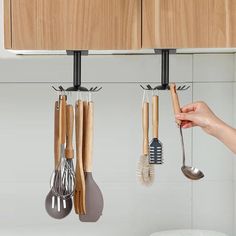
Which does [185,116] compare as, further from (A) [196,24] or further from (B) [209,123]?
(A) [196,24]

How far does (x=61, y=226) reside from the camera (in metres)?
1.72

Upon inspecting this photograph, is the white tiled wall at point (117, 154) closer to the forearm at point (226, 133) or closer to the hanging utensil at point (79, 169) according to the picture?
the hanging utensil at point (79, 169)

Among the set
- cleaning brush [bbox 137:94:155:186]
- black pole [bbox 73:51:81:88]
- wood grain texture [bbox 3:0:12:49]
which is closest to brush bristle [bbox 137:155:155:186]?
cleaning brush [bbox 137:94:155:186]

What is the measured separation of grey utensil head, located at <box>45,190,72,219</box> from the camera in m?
1.42

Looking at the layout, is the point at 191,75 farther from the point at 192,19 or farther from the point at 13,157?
the point at 13,157

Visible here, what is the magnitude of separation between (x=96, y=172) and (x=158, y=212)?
0.71 feet

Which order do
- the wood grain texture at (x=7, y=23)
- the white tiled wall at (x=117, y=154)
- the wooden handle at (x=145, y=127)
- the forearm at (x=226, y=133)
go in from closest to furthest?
the forearm at (x=226, y=133), the wood grain texture at (x=7, y=23), the wooden handle at (x=145, y=127), the white tiled wall at (x=117, y=154)

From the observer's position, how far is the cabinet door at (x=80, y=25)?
4.39 ft

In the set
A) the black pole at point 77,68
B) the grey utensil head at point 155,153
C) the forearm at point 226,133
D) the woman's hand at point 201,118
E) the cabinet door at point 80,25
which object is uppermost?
the cabinet door at point 80,25

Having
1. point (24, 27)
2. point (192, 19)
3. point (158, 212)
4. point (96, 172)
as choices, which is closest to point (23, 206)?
point (96, 172)

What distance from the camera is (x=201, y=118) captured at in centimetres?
128

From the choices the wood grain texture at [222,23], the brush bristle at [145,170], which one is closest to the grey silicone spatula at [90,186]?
the brush bristle at [145,170]

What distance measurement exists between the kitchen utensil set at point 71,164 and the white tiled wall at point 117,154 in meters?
0.29

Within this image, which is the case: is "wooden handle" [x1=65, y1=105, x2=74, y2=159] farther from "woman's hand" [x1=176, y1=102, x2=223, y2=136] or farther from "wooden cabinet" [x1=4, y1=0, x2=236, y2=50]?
"woman's hand" [x1=176, y1=102, x2=223, y2=136]
